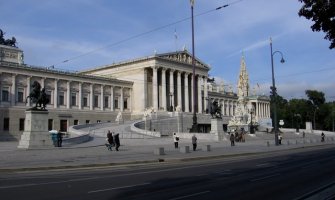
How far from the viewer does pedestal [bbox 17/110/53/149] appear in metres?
38.0

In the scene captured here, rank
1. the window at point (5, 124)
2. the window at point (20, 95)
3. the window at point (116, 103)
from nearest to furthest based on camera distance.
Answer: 1. the window at point (5, 124)
2. the window at point (20, 95)
3. the window at point (116, 103)

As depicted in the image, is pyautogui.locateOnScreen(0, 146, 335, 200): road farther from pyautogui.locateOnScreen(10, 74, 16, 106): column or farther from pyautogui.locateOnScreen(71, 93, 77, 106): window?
pyautogui.locateOnScreen(71, 93, 77, 106): window

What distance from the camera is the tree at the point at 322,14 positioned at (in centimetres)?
1336

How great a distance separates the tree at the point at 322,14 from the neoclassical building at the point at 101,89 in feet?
237

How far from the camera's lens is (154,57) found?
10831 cm

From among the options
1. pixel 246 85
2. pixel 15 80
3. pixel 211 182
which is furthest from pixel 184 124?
pixel 211 182

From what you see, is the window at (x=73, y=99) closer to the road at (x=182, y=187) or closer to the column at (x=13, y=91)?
the column at (x=13, y=91)

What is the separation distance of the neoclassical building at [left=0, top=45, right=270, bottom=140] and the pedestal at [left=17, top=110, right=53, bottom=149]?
4262 cm

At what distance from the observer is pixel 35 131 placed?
38312 mm

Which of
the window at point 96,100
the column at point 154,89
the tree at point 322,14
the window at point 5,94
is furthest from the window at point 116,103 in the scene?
the tree at point 322,14

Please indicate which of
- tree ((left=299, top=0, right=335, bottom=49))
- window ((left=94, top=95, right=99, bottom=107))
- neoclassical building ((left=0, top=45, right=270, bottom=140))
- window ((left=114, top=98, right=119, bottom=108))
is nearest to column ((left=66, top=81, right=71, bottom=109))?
neoclassical building ((left=0, top=45, right=270, bottom=140))

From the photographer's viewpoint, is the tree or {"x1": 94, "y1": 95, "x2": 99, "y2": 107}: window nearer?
the tree

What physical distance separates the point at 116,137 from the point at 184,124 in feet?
172

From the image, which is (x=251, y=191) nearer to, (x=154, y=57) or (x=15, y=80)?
(x=15, y=80)
